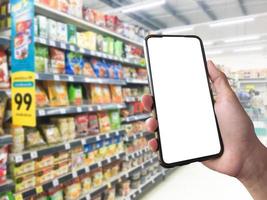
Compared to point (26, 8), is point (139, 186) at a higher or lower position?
lower

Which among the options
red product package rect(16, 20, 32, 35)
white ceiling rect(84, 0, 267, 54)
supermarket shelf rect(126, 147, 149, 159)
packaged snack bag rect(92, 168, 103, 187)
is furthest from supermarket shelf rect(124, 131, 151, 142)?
white ceiling rect(84, 0, 267, 54)

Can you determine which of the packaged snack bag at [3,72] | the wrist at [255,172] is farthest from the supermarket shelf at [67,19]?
the wrist at [255,172]

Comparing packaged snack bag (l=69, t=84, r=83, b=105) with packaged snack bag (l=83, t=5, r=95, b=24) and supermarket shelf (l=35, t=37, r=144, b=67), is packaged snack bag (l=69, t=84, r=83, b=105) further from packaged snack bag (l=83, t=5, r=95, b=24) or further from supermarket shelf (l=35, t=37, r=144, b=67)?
packaged snack bag (l=83, t=5, r=95, b=24)

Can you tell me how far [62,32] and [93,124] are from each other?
0.93m

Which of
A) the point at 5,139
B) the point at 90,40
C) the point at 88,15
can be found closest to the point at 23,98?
the point at 5,139

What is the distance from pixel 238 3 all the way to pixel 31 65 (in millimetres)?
8577

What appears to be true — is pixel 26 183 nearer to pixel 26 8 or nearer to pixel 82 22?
pixel 26 8

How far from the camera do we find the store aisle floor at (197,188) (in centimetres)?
351

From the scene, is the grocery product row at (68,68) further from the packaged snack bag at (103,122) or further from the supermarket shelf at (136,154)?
the supermarket shelf at (136,154)

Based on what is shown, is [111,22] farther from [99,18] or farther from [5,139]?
[5,139]

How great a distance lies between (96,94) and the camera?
9.27ft

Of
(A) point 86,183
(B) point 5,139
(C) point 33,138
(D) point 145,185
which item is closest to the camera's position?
(B) point 5,139

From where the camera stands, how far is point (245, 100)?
6500 millimetres

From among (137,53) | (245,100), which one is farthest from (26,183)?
(245,100)
